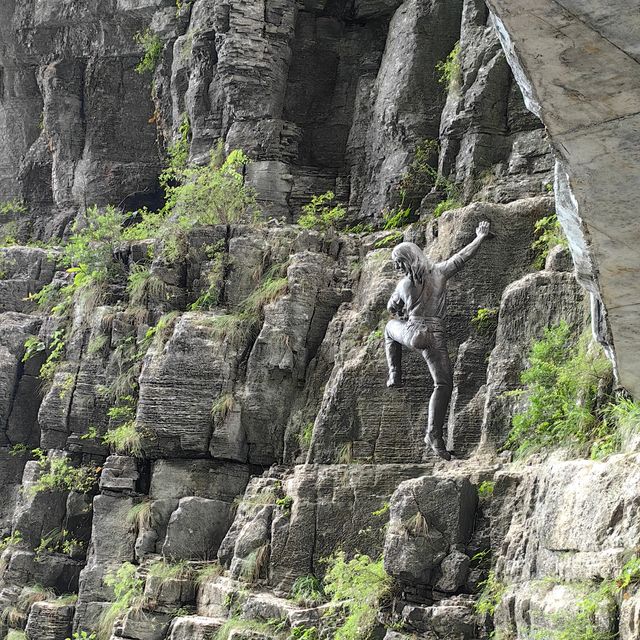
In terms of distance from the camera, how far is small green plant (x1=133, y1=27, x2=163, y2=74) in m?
20.0

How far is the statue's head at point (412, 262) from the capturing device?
11.0 metres

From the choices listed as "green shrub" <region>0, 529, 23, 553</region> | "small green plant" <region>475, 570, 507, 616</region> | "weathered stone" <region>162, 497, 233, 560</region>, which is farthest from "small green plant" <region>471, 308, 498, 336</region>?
"green shrub" <region>0, 529, 23, 553</region>

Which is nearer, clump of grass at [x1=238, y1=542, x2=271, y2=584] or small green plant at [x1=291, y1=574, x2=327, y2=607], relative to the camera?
small green plant at [x1=291, y1=574, x2=327, y2=607]

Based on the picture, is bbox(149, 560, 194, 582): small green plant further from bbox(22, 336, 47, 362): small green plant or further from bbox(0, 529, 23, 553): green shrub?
bbox(22, 336, 47, 362): small green plant

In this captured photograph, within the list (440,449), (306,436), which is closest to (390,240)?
(306,436)

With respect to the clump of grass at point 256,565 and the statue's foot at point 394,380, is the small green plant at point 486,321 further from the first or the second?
the clump of grass at point 256,565

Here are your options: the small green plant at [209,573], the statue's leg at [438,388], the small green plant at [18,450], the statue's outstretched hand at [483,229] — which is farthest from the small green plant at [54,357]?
the statue's outstretched hand at [483,229]

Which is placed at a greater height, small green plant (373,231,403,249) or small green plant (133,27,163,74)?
small green plant (133,27,163,74)

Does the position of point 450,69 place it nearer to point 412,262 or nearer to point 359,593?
point 412,262

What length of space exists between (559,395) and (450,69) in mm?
7497

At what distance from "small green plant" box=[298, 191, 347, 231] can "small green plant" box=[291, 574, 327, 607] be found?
598 cm

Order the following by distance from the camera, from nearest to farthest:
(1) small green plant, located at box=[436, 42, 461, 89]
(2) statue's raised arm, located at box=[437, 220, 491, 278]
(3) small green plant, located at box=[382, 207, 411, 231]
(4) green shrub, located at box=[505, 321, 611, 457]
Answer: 1. (4) green shrub, located at box=[505, 321, 611, 457]
2. (2) statue's raised arm, located at box=[437, 220, 491, 278]
3. (1) small green plant, located at box=[436, 42, 461, 89]
4. (3) small green plant, located at box=[382, 207, 411, 231]

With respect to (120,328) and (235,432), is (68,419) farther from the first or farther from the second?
(235,432)

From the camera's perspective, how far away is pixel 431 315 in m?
11.1
